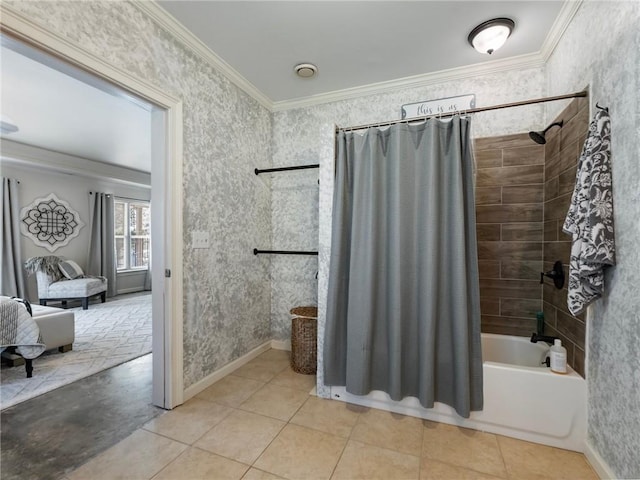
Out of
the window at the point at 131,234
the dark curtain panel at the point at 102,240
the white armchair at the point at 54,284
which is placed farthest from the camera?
the window at the point at 131,234

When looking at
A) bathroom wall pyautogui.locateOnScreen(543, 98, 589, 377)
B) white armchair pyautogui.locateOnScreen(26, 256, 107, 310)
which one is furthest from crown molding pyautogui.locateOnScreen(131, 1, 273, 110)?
white armchair pyautogui.locateOnScreen(26, 256, 107, 310)

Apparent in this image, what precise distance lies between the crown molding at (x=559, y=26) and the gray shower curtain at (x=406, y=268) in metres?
0.88

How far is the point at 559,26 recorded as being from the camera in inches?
70.4

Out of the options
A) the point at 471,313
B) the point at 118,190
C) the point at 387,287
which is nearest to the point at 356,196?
the point at 387,287

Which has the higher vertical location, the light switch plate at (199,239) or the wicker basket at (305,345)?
Result: the light switch plate at (199,239)

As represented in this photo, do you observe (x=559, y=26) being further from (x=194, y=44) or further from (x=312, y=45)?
(x=194, y=44)

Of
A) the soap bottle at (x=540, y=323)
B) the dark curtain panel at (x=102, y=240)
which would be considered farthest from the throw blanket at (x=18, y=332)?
the soap bottle at (x=540, y=323)

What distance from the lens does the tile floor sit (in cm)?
135

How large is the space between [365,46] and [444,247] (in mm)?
1556

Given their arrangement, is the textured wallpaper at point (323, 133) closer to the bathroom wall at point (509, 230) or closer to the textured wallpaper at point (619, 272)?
the bathroom wall at point (509, 230)

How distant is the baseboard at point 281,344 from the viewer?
2.91 meters

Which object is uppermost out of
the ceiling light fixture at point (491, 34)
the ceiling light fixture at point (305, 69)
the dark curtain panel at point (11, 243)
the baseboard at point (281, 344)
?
the ceiling light fixture at point (305, 69)

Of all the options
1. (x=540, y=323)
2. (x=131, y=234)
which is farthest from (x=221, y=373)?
(x=131, y=234)

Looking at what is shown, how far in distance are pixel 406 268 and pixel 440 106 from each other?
1.52 metres
